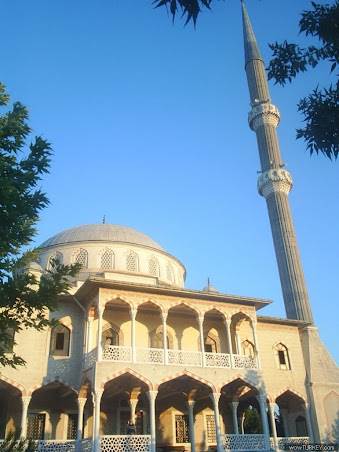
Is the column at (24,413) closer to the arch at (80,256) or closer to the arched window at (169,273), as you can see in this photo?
the arch at (80,256)

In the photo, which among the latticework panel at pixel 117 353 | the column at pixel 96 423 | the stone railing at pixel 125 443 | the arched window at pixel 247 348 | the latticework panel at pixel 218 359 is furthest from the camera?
the arched window at pixel 247 348

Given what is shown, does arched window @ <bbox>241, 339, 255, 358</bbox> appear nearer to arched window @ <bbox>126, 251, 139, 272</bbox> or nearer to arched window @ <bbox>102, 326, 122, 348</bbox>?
arched window @ <bbox>102, 326, 122, 348</bbox>

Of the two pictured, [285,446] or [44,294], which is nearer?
[44,294]

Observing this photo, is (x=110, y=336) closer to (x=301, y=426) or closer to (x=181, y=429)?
(x=181, y=429)

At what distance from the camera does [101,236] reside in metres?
24.4

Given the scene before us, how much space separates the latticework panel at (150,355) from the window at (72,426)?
365 centimetres

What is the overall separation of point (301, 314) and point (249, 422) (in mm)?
13803

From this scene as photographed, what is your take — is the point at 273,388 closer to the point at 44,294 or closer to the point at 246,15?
the point at 44,294

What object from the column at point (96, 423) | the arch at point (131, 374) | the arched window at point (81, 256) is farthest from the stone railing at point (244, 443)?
the arched window at point (81, 256)

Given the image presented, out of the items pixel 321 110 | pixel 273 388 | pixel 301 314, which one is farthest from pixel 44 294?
pixel 301 314

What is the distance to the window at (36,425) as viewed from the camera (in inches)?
682

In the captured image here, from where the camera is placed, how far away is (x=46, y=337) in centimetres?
1764

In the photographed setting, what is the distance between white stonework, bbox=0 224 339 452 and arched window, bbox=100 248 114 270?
1636 millimetres

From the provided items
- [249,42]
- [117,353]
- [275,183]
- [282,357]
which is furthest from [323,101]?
[249,42]
